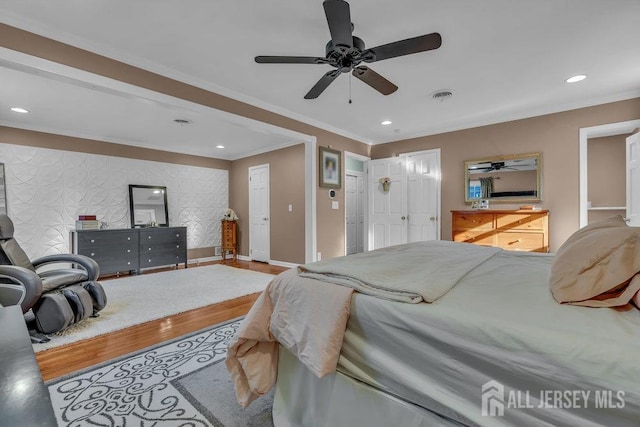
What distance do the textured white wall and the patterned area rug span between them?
153 inches

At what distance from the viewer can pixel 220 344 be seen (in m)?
2.25

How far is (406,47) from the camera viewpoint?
1.96 meters

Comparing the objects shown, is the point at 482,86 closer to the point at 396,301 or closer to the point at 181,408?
the point at 396,301

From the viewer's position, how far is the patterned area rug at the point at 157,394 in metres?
1.43

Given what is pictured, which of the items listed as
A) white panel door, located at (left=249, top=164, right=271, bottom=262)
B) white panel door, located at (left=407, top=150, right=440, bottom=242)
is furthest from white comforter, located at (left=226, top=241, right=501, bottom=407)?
white panel door, located at (left=249, top=164, right=271, bottom=262)

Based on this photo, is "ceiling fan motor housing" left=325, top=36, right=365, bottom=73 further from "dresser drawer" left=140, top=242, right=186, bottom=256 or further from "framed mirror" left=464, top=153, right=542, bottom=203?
"dresser drawer" left=140, top=242, right=186, bottom=256

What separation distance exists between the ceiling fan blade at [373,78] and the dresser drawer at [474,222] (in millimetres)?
2478

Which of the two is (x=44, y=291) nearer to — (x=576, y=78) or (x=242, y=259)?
(x=242, y=259)

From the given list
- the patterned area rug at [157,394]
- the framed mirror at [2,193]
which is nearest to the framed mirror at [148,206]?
the framed mirror at [2,193]

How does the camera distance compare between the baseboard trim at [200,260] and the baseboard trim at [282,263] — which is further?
the baseboard trim at [200,260]

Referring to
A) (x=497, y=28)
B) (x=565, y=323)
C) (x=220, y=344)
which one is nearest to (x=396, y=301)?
(x=565, y=323)

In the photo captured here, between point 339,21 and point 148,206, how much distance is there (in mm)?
5223

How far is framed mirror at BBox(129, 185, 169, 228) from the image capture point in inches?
212

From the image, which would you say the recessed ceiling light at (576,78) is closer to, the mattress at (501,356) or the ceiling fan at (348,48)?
the ceiling fan at (348,48)
